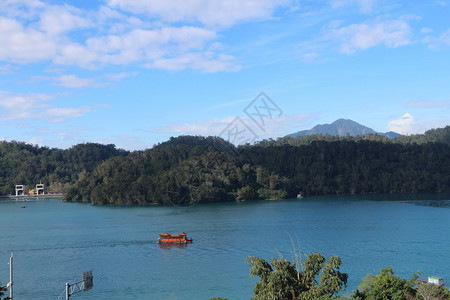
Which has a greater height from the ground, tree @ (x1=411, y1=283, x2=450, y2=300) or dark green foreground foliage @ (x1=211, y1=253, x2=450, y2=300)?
dark green foreground foliage @ (x1=211, y1=253, x2=450, y2=300)

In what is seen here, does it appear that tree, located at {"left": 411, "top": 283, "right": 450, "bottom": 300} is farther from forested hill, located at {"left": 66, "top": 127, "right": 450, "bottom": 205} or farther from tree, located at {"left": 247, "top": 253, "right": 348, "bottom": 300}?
forested hill, located at {"left": 66, "top": 127, "right": 450, "bottom": 205}

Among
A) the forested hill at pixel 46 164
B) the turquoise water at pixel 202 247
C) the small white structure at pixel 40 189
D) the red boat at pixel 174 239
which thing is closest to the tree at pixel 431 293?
the turquoise water at pixel 202 247

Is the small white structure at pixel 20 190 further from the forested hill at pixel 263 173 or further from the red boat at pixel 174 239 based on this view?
the red boat at pixel 174 239

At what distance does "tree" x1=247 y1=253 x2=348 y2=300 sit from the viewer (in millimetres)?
11742

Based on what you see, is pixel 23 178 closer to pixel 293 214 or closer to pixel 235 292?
pixel 293 214

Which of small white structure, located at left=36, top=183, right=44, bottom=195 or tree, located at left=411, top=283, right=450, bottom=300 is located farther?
small white structure, located at left=36, top=183, right=44, bottom=195

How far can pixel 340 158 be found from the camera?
8650cm

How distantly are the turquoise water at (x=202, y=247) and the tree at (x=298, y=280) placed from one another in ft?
25.8

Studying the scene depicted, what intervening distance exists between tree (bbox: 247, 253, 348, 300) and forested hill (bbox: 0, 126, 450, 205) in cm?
5523

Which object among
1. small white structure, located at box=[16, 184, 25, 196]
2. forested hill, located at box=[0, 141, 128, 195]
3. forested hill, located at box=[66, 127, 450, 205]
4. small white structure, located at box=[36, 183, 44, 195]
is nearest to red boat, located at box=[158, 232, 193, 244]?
forested hill, located at box=[66, 127, 450, 205]

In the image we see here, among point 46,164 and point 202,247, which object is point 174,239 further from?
point 46,164

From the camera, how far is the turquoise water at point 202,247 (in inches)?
875

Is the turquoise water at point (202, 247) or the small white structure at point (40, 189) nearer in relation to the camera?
the turquoise water at point (202, 247)

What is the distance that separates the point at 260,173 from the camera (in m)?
75.2
